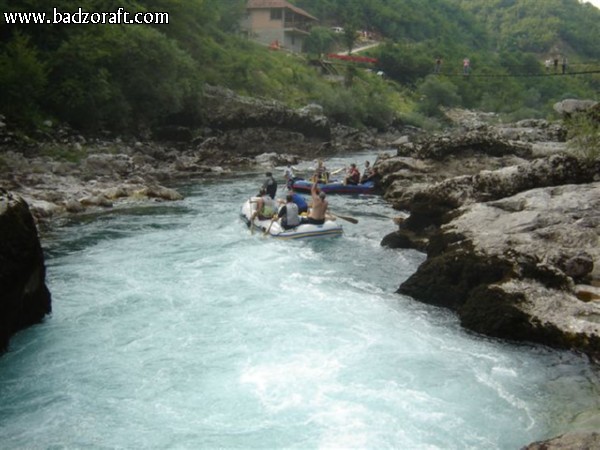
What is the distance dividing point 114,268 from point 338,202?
32.1 feet

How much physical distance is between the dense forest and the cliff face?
15.5 meters

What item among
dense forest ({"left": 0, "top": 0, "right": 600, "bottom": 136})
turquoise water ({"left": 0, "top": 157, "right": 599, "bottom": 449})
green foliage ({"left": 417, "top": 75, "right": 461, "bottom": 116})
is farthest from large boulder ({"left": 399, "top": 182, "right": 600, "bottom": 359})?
green foliage ({"left": 417, "top": 75, "right": 461, "bottom": 116})

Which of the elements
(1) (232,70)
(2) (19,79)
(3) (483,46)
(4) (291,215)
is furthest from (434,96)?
(3) (483,46)

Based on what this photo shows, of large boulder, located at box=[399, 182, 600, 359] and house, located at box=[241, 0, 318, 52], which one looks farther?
house, located at box=[241, 0, 318, 52]

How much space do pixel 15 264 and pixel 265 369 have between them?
3.31 meters

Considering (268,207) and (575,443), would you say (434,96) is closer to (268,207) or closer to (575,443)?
(268,207)

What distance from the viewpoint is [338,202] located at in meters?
19.6

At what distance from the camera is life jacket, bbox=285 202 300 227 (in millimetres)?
13852

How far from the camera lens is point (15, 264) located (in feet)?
22.9

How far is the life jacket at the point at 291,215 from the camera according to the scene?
13.9m

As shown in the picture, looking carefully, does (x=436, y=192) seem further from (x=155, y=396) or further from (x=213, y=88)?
(x=213, y=88)

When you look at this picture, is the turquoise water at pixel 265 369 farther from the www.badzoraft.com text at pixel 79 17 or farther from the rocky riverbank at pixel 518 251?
the www.badzoraft.com text at pixel 79 17

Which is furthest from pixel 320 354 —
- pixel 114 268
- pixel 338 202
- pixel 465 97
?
pixel 465 97

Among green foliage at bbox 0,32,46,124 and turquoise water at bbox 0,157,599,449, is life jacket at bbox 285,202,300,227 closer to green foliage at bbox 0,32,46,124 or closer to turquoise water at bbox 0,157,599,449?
turquoise water at bbox 0,157,599,449
